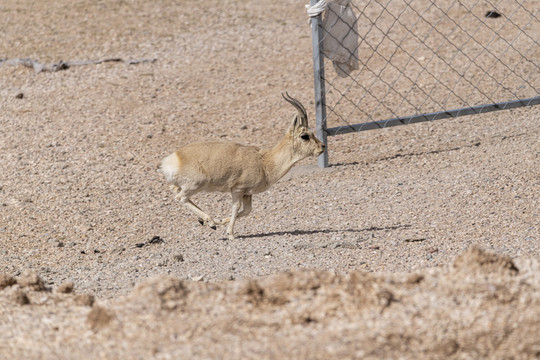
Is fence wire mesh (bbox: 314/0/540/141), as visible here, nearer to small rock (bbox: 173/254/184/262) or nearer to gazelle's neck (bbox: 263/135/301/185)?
gazelle's neck (bbox: 263/135/301/185)

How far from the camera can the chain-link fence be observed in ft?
31.8

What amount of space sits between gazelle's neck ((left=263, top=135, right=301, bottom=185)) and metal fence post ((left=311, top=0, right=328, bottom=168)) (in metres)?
1.70

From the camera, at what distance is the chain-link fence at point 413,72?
9680 mm

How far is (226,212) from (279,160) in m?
1.10

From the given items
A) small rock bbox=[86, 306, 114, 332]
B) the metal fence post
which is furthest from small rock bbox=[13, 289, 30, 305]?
the metal fence post

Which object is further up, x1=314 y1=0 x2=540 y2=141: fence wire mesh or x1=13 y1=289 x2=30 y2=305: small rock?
x1=13 y1=289 x2=30 y2=305: small rock

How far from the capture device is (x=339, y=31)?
9648mm

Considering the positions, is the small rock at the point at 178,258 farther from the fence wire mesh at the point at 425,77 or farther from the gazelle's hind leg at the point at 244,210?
the fence wire mesh at the point at 425,77

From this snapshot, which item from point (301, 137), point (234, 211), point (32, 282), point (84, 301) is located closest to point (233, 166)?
point (234, 211)

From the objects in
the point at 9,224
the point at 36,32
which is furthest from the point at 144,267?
the point at 36,32

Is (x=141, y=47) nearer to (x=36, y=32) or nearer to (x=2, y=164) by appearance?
(x=36, y=32)

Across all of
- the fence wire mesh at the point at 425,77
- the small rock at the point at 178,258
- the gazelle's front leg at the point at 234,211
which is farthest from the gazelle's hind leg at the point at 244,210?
the fence wire mesh at the point at 425,77

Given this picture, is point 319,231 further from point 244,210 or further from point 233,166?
point 233,166

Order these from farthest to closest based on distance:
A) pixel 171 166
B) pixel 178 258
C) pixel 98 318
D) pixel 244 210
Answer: pixel 244 210 < pixel 171 166 < pixel 178 258 < pixel 98 318
